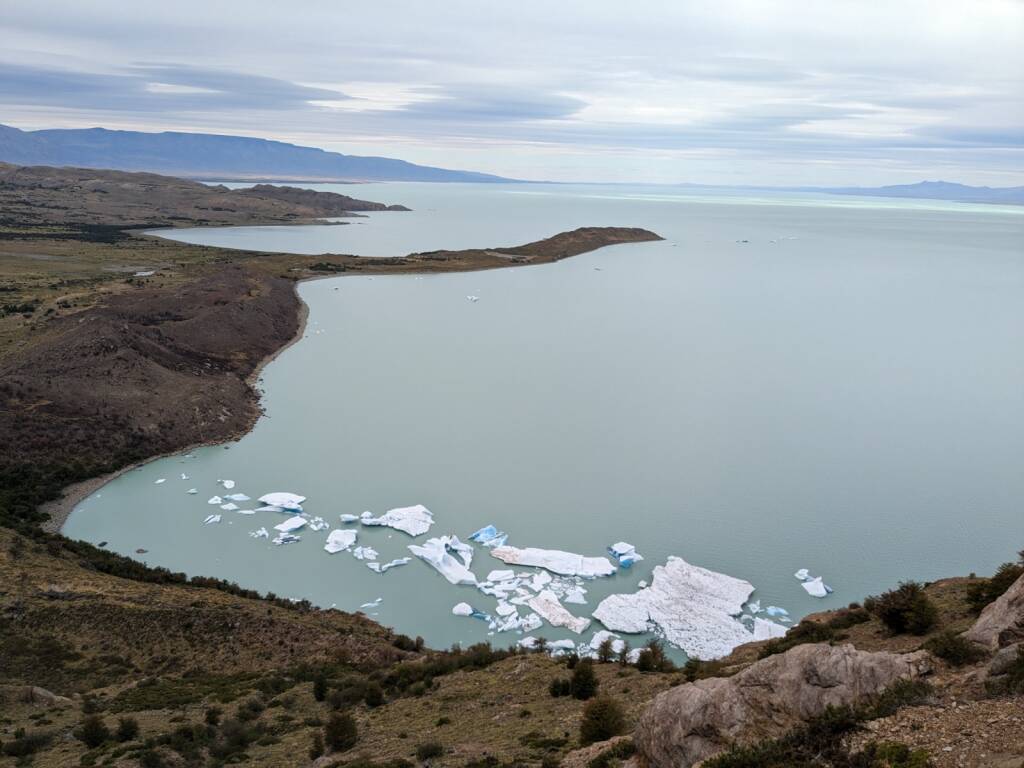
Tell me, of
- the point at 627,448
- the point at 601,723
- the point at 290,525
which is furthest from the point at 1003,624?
the point at 627,448

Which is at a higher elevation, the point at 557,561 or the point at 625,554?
the point at 625,554

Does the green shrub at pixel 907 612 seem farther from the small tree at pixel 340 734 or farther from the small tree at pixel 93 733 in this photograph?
the small tree at pixel 93 733

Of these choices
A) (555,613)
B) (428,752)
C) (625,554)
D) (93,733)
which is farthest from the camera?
(625,554)

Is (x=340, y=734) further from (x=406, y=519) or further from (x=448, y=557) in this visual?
(x=406, y=519)

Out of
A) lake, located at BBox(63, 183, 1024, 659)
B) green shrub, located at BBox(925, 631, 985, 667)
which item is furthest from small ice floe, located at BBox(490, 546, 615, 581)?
green shrub, located at BBox(925, 631, 985, 667)

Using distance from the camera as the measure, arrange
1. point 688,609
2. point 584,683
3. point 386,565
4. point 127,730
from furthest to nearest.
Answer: point 386,565 → point 688,609 → point 584,683 → point 127,730

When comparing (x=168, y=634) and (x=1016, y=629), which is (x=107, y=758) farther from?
(x=1016, y=629)

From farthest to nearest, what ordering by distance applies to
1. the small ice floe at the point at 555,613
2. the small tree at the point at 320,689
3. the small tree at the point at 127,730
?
the small ice floe at the point at 555,613 → the small tree at the point at 320,689 → the small tree at the point at 127,730

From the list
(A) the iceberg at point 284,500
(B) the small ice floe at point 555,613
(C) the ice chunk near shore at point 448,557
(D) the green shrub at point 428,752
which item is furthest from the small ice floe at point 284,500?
(D) the green shrub at point 428,752
